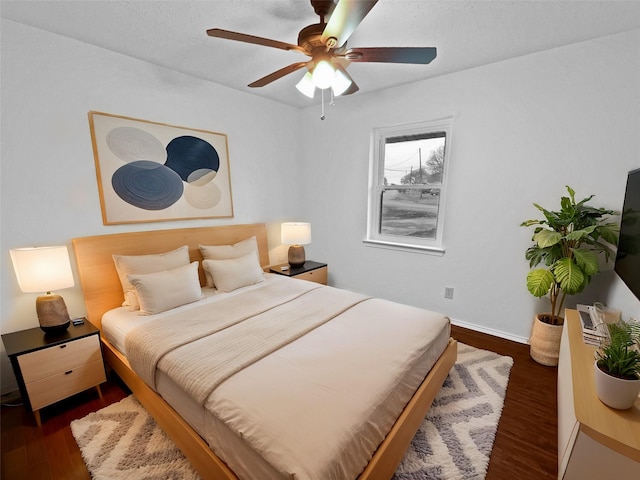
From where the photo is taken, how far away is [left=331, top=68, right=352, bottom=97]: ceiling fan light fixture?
168cm

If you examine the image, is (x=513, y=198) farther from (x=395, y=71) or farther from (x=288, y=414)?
(x=288, y=414)

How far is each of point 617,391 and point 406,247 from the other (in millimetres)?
2121

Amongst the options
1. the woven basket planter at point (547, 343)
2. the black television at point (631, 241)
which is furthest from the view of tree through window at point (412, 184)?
the black television at point (631, 241)

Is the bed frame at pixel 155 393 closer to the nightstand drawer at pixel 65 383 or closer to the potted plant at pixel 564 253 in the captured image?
the nightstand drawer at pixel 65 383

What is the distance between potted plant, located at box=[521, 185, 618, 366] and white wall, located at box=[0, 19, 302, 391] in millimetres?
3124

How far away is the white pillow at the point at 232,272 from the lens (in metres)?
2.55

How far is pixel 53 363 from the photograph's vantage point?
1776mm

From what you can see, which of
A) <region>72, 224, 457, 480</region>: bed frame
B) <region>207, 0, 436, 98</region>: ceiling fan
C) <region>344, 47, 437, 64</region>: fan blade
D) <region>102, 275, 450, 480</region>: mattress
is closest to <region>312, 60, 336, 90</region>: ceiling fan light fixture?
<region>207, 0, 436, 98</region>: ceiling fan

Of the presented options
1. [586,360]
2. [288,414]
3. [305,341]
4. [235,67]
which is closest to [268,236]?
[235,67]

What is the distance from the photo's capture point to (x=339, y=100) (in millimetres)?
3402

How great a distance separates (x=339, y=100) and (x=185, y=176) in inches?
79.4

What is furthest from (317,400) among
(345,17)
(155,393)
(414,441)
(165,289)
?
(345,17)

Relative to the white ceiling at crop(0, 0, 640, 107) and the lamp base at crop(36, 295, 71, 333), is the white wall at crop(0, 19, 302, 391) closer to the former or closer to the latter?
the white ceiling at crop(0, 0, 640, 107)

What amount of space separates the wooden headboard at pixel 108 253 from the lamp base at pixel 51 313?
241 mm
